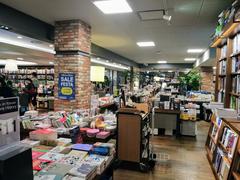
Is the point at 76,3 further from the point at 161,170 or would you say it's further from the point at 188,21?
the point at 161,170

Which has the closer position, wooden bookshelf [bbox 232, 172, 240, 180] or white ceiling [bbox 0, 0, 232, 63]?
wooden bookshelf [bbox 232, 172, 240, 180]

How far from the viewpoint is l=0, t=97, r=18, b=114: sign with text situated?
4.03ft

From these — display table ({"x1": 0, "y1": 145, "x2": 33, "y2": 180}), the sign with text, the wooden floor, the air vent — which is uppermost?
the air vent

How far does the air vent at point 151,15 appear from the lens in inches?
153

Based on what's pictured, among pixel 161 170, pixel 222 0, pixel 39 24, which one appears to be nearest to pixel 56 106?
pixel 39 24

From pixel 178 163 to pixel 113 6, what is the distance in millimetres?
3269

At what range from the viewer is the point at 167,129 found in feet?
19.3

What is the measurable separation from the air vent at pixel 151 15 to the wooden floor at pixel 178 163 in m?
2.94

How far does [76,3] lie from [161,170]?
341 centimetres

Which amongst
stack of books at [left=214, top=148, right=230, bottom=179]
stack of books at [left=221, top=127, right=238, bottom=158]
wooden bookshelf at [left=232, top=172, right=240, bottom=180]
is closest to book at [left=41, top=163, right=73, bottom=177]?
wooden bookshelf at [left=232, top=172, right=240, bottom=180]

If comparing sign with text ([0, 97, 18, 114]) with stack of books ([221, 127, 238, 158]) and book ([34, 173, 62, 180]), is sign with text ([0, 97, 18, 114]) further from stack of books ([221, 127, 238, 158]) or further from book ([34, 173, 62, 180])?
stack of books ([221, 127, 238, 158])

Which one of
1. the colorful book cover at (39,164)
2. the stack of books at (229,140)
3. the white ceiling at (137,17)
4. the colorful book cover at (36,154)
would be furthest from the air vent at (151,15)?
the colorful book cover at (39,164)

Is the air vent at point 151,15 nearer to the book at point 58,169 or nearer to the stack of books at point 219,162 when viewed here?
the stack of books at point 219,162

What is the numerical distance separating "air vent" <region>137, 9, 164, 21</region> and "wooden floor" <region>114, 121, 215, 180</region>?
116 inches
